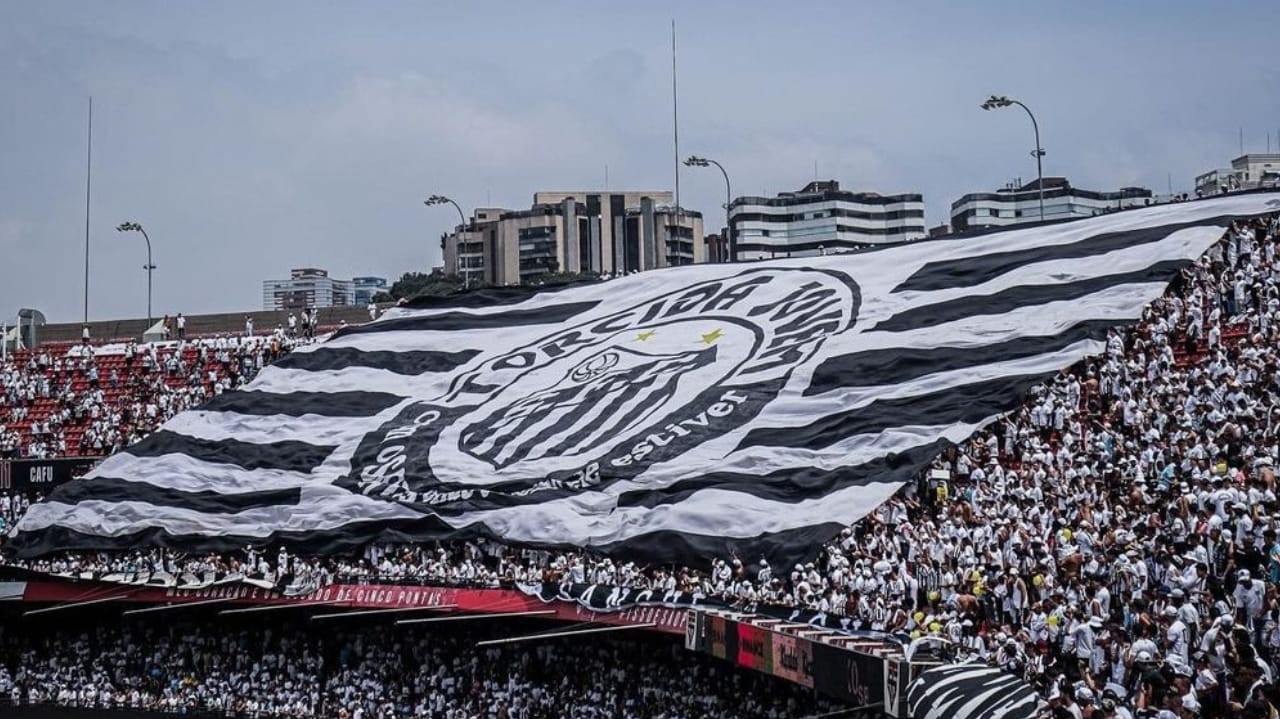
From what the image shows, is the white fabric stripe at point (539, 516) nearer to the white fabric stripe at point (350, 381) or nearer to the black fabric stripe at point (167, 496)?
the black fabric stripe at point (167, 496)

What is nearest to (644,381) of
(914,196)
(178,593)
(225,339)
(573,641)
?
(573,641)

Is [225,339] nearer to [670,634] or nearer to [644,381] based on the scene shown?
[644,381]

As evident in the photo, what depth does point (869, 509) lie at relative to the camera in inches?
1179

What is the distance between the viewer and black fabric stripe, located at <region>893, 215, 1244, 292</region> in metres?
35.5

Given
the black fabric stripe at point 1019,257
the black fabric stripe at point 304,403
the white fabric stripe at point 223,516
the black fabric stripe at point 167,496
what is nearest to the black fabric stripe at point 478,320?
the black fabric stripe at point 304,403

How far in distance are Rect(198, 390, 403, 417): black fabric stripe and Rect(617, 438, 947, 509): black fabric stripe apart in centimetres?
989

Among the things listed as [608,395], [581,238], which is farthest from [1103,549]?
[581,238]

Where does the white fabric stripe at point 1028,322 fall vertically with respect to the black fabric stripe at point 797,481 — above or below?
above

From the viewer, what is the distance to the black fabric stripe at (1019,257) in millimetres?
35469

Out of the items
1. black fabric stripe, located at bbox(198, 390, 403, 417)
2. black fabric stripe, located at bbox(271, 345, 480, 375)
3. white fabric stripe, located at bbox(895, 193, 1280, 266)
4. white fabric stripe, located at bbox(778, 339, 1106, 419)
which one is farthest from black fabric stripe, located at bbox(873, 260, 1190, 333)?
black fabric stripe, located at bbox(198, 390, 403, 417)

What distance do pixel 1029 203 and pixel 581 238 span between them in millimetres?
29142

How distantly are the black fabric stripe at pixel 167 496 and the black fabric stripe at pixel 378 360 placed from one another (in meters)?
5.30

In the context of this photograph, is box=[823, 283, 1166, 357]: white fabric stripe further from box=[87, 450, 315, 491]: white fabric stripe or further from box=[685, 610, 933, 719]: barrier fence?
box=[87, 450, 315, 491]: white fabric stripe

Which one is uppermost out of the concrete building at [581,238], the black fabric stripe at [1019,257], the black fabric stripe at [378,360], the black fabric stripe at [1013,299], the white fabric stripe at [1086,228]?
the concrete building at [581,238]
